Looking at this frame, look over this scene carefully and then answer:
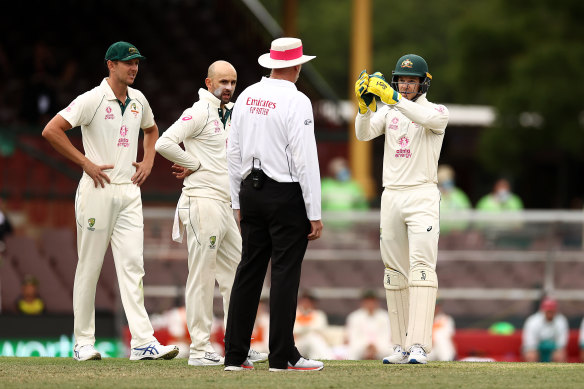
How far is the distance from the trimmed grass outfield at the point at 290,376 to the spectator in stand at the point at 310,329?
20.6 ft

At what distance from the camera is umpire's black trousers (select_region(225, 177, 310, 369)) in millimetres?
7867

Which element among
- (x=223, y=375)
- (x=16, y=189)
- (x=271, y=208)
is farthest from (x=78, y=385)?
(x=16, y=189)

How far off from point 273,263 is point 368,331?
7.48 metres

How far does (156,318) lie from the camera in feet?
51.2

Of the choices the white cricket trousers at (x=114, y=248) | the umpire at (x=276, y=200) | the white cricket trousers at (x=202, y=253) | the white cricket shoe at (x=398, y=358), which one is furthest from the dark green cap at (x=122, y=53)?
the white cricket shoe at (x=398, y=358)

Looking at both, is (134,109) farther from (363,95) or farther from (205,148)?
(363,95)

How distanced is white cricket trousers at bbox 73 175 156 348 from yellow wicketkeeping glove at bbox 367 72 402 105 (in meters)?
1.98

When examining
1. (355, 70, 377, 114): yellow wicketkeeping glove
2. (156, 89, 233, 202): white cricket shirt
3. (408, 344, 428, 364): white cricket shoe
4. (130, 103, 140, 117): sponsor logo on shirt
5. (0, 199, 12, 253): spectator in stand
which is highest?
(355, 70, 377, 114): yellow wicketkeeping glove

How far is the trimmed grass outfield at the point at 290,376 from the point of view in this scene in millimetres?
7141

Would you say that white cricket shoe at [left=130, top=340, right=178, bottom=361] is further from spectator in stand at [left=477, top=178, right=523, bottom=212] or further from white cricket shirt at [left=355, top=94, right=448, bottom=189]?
spectator in stand at [left=477, top=178, right=523, bottom=212]

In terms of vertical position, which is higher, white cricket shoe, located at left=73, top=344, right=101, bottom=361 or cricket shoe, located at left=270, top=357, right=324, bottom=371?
cricket shoe, located at left=270, top=357, right=324, bottom=371

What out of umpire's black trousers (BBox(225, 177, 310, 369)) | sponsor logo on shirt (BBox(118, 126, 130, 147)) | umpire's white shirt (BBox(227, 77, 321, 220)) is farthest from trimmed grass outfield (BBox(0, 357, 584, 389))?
sponsor logo on shirt (BBox(118, 126, 130, 147))

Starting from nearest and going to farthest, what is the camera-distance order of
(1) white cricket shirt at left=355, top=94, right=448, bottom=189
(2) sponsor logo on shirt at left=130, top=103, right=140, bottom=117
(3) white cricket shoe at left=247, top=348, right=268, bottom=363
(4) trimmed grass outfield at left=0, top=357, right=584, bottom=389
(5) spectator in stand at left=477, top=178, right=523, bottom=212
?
(4) trimmed grass outfield at left=0, top=357, right=584, bottom=389
(1) white cricket shirt at left=355, top=94, right=448, bottom=189
(3) white cricket shoe at left=247, top=348, right=268, bottom=363
(2) sponsor logo on shirt at left=130, top=103, right=140, bottom=117
(5) spectator in stand at left=477, top=178, right=523, bottom=212

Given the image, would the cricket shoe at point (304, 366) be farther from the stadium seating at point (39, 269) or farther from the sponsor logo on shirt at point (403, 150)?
the stadium seating at point (39, 269)
